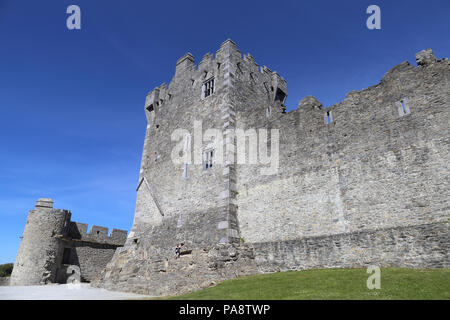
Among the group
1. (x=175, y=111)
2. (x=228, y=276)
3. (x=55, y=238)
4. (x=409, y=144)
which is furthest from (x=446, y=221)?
(x=55, y=238)

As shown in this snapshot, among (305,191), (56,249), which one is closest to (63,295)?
(56,249)

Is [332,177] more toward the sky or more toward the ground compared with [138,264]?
more toward the sky

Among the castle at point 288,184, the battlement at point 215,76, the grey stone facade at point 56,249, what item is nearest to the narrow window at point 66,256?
the grey stone facade at point 56,249

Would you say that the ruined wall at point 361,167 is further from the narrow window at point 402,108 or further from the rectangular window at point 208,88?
the rectangular window at point 208,88

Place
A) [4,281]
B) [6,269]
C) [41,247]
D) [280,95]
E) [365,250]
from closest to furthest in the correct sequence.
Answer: [365,250] → [4,281] → [41,247] → [280,95] → [6,269]

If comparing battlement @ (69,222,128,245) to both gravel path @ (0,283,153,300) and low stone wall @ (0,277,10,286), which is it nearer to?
low stone wall @ (0,277,10,286)

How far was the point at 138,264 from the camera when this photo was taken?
18.3 meters

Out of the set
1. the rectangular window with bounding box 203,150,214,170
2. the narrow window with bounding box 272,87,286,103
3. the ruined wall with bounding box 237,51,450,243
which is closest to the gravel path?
the ruined wall with bounding box 237,51,450,243

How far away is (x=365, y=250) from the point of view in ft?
36.1

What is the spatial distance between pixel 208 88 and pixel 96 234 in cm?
1809

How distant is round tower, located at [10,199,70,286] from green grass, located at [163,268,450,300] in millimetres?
18491

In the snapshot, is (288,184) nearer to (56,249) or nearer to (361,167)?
(361,167)

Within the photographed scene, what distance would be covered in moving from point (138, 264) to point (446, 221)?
15847mm
